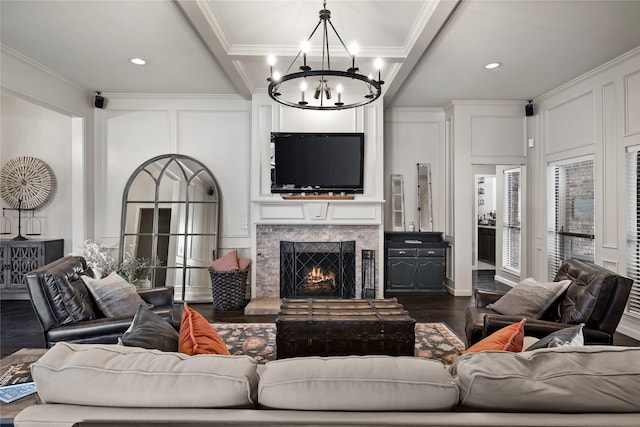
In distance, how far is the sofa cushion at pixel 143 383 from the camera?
0.97m

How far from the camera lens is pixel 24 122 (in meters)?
5.33

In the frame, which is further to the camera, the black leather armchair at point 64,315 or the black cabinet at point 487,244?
the black cabinet at point 487,244

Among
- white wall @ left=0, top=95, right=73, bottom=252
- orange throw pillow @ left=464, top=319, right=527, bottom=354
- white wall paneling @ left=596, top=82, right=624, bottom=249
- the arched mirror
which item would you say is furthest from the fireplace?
orange throw pillow @ left=464, top=319, right=527, bottom=354

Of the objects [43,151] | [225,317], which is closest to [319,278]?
[225,317]

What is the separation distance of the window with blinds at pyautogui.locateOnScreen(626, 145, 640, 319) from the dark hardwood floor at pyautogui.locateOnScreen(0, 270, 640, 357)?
0.41 meters

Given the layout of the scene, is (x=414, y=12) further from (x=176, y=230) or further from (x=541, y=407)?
(x=176, y=230)

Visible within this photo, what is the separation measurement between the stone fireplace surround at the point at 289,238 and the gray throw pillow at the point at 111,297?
2.30m

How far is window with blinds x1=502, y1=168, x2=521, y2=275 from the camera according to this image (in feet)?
20.8

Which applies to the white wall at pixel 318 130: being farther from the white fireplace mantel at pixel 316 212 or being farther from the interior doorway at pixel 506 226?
the interior doorway at pixel 506 226

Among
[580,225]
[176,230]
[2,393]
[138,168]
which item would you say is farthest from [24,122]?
[580,225]

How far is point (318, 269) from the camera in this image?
203 inches

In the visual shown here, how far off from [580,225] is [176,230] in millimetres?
5263

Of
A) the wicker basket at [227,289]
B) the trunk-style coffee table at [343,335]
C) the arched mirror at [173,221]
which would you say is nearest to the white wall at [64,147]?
the arched mirror at [173,221]

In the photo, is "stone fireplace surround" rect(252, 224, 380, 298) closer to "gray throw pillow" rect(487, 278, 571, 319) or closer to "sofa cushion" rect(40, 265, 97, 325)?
"gray throw pillow" rect(487, 278, 571, 319)
